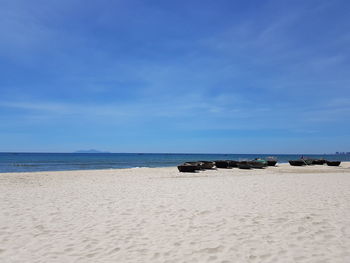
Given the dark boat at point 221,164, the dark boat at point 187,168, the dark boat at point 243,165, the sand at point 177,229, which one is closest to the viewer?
the sand at point 177,229

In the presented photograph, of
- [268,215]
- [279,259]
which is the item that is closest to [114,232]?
[279,259]

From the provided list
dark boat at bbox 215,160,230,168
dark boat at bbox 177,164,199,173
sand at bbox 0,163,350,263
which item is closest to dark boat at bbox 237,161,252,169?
dark boat at bbox 215,160,230,168

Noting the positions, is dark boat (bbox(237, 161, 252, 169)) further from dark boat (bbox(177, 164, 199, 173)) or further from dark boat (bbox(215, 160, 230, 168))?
dark boat (bbox(177, 164, 199, 173))

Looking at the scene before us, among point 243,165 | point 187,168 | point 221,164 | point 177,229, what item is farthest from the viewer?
point 221,164

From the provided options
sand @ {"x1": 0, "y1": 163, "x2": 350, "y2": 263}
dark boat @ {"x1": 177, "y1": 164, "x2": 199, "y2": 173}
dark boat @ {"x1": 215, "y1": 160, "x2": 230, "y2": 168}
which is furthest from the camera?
dark boat @ {"x1": 215, "y1": 160, "x2": 230, "y2": 168}

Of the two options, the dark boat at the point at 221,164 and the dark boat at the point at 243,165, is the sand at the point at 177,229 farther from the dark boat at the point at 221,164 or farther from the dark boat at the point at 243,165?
the dark boat at the point at 221,164

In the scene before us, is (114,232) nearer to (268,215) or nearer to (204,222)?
(204,222)

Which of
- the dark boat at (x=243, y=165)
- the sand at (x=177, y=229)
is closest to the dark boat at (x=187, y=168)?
the dark boat at (x=243, y=165)

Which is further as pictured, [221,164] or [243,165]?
[221,164]

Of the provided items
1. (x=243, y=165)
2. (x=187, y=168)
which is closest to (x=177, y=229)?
(x=187, y=168)

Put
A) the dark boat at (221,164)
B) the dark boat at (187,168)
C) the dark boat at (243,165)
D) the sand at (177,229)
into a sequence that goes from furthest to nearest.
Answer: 1. the dark boat at (221,164)
2. the dark boat at (243,165)
3. the dark boat at (187,168)
4. the sand at (177,229)

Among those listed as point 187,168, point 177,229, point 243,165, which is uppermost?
point 243,165

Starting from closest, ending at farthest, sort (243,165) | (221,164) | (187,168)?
(187,168)
(243,165)
(221,164)

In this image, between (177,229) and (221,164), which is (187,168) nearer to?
(221,164)
